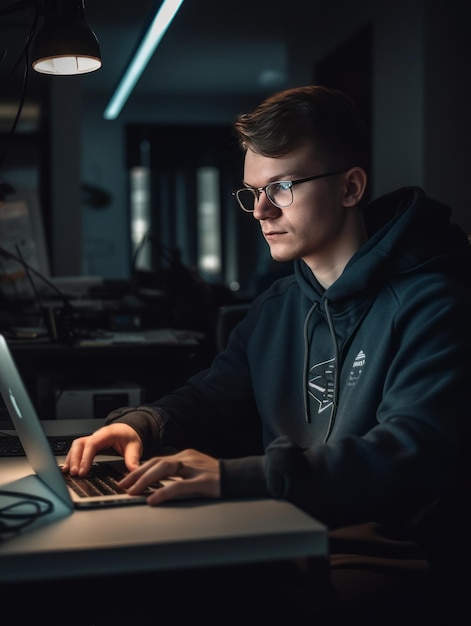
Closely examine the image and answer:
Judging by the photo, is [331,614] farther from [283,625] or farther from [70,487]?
[70,487]

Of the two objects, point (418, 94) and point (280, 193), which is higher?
point (418, 94)

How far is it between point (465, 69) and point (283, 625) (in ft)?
14.7

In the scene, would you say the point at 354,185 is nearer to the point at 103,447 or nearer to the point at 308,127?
the point at 308,127

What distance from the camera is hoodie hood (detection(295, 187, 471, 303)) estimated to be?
1.48 metres

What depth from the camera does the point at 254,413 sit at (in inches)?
72.9

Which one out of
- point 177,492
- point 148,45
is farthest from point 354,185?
point 148,45

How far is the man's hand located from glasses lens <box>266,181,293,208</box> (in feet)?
1.79

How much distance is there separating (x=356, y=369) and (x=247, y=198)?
425mm

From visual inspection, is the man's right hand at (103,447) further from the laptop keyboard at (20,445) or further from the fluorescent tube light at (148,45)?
the fluorescent tube light at (148,45)

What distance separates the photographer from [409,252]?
1.49m

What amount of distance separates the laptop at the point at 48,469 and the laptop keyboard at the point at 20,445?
124 mm

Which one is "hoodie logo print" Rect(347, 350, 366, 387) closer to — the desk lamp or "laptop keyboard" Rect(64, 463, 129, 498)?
"laptop keyboard" Rect(64, 463, 129, 498)

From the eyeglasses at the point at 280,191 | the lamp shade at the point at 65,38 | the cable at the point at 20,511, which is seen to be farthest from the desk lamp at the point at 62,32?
the cable at the point at 20,511

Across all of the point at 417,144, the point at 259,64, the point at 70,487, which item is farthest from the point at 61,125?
the point at 70,487
